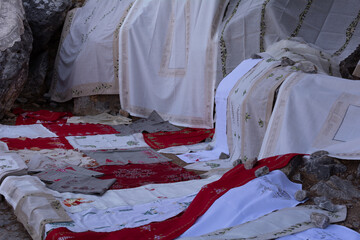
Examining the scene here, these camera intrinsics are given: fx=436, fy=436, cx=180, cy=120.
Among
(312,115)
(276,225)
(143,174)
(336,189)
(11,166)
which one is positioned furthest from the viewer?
(143,174)

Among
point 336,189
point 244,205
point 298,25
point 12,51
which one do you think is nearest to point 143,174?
point 244,205

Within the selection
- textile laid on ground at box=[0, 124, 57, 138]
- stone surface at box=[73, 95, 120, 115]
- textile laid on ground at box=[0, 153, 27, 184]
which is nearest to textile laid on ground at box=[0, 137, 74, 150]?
textile laid on ground at box=[0, 124, 57, 138]

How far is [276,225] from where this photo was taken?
2.21 meters

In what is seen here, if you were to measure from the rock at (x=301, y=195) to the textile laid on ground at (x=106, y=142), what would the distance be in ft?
8.92

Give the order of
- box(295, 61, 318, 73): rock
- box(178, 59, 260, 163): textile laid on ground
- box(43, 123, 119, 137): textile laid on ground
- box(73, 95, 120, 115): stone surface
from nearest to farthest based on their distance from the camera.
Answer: box(295, 61, 318, 73): rock < box(178, 59, 260, 163): textile laid on ground < box(43, 123, 119, 137): textile laid on ground < box(73, 95, 120, 115): stone surface

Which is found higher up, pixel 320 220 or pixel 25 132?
pixel 320 220

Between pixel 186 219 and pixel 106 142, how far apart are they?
275cm

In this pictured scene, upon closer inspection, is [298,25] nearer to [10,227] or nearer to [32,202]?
[32,202]

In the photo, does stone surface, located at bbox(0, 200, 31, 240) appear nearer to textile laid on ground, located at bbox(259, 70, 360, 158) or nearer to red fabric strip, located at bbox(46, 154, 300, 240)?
red fabric strip, located at bbox(46, 154, 300, 240)

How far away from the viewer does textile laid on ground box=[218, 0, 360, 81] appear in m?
4.92

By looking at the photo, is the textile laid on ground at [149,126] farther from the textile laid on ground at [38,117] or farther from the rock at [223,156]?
the rock at [223,156]

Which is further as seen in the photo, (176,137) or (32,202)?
(176,137)

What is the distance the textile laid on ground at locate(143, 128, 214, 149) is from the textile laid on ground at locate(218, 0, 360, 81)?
3.24 ft

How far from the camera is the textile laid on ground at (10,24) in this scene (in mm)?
5688
